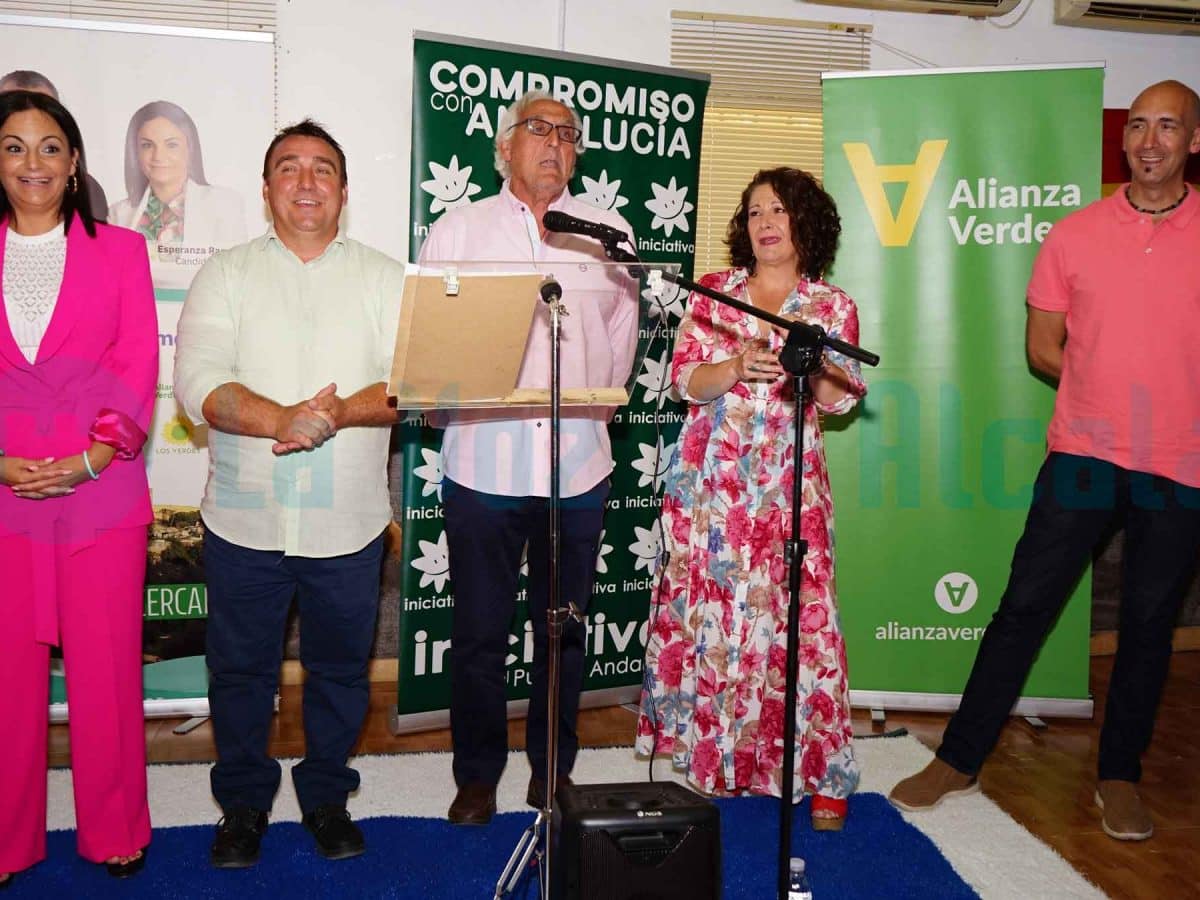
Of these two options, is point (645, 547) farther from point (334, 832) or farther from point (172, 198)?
point (172, 198)

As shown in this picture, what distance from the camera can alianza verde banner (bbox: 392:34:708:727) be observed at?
356 centimetres

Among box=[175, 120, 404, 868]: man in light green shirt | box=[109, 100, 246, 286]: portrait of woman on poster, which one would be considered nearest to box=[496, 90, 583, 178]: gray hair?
box=[175, 120, 404, 868]: man in light green shirt

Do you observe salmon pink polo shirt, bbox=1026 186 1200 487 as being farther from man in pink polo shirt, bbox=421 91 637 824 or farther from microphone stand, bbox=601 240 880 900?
man in pink polo shirt, bbox=421 91 637 824

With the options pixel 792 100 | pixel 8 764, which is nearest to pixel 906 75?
pixel 792 100

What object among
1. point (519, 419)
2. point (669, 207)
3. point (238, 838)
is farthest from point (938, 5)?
point (238, 838)

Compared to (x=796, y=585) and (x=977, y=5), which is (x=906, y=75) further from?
(x=796, y=585)

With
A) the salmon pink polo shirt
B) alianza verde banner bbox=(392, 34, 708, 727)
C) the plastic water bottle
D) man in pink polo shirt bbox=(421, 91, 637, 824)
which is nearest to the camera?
the plastic water bottle

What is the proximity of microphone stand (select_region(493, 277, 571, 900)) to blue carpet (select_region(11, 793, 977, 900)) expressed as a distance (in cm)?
19

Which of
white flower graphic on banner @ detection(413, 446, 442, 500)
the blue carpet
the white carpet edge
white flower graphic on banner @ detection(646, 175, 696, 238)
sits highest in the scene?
white flower graphic on banner @ detection(646, 175, 696, 238)

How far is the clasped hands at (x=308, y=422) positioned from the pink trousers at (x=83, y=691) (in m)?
0.46

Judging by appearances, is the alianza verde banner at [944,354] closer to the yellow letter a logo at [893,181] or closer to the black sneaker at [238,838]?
the yellow letter a logo at [893,181]

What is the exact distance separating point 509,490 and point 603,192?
4.62ft

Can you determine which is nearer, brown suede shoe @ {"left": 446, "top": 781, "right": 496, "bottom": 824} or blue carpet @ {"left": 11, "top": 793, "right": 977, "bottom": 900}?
blue carpet @ {"left": 11, "top": 793, "right": 977, "bottom": 900}

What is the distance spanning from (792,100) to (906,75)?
3.17ft
